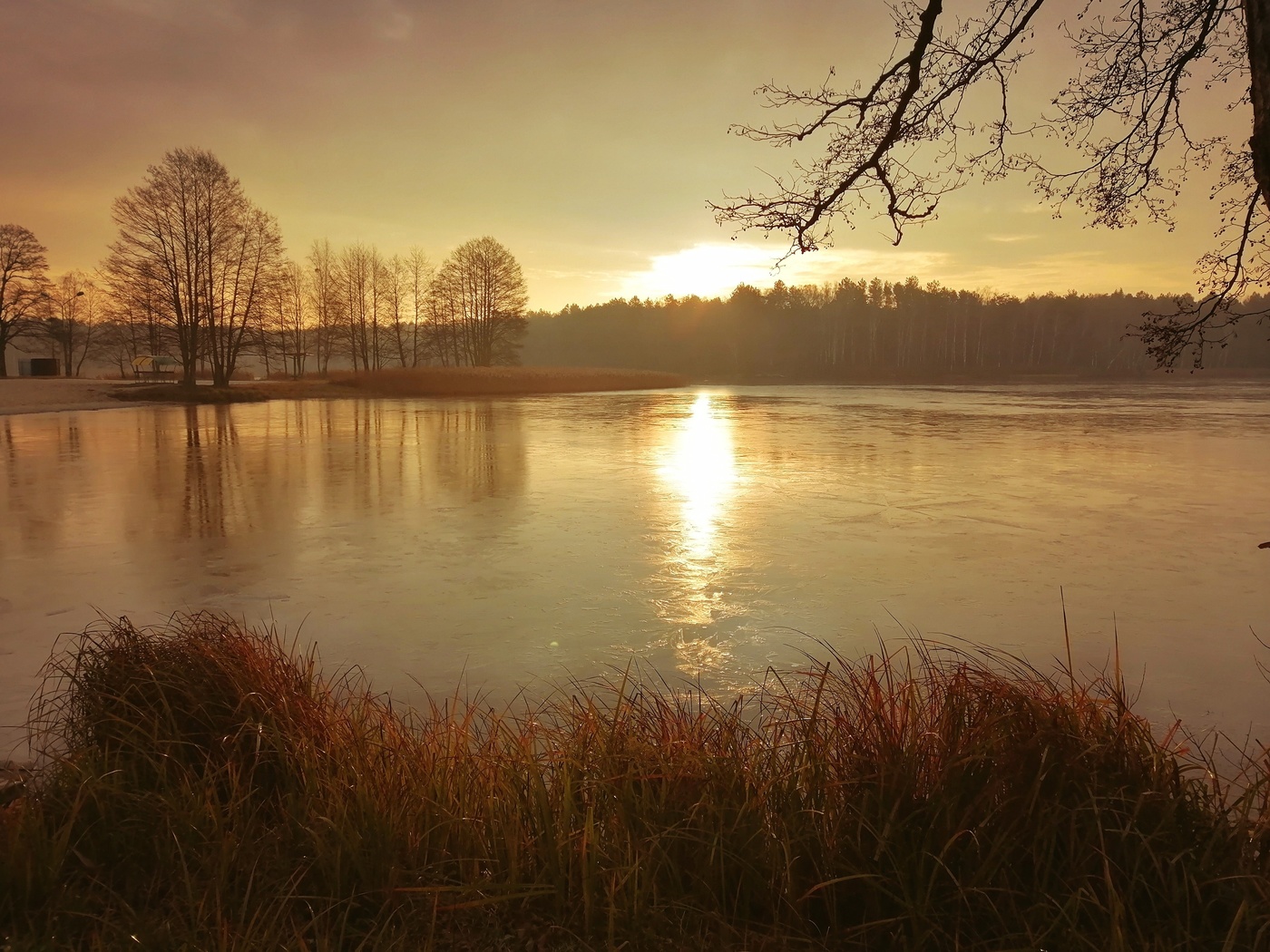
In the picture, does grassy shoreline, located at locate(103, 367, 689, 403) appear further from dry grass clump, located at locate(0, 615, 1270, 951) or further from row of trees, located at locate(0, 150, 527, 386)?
dry grass clump, located at locate(0, 615, 1270, 951)

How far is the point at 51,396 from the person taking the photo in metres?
29.2

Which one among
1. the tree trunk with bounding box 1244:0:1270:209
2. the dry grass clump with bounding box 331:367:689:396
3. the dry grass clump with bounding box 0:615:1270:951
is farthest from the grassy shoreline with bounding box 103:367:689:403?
the tree trunk with bounding box 1244:0:1270:209

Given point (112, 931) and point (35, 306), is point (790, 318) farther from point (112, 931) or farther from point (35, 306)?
point (112, 931)

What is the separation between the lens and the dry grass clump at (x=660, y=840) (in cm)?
213

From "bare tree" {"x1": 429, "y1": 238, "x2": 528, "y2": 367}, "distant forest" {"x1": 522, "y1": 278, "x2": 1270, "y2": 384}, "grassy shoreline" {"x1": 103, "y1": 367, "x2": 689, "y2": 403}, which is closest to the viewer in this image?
"grassy shoreline" {"x1": 103, "y1": 367, "x2": 689, "y2": 403}

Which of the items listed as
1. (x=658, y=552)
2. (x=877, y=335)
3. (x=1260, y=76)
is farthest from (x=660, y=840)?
(x=877, y=335)

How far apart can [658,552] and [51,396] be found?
32.2 meters

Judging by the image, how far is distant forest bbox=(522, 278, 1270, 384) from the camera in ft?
290

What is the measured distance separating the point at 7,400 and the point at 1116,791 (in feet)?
116

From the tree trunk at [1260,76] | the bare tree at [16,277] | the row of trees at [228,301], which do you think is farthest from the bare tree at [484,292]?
the tree trunk at [1260,76]

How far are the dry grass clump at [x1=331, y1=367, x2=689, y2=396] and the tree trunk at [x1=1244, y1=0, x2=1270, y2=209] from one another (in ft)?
124

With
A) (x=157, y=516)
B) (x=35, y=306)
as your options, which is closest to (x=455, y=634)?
(x=157, y=516)

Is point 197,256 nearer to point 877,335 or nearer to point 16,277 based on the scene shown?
point 16,277

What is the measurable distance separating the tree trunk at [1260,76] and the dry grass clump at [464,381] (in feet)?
124
